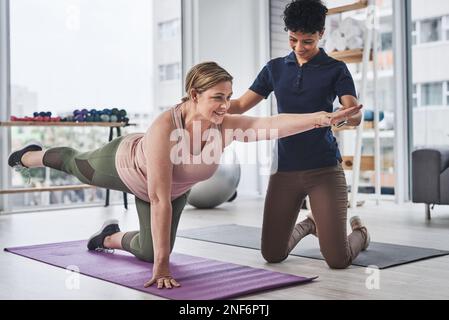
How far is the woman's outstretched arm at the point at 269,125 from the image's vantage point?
2260mm

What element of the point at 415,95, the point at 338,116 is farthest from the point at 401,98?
the point at 338,116

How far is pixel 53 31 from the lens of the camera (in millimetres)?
5371

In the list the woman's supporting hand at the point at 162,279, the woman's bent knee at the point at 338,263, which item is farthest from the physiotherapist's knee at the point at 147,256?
the woman's bent knee at the point at 338,263

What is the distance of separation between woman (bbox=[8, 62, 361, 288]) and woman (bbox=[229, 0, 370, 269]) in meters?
0.35

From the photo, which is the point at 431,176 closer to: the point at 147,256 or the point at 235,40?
the point at 147,256

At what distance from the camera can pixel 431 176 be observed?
4254 millimetres

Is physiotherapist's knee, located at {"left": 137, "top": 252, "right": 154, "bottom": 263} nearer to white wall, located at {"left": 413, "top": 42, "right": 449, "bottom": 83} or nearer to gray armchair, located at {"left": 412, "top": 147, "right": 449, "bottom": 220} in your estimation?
gray armchair, located at {"left": 412, "top": 147, "right": 449, "bottom": 220}

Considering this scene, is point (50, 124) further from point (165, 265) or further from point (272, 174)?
point (165, 265)

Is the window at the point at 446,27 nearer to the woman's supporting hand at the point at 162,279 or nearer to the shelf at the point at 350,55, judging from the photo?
the shelf at the point at 350,55

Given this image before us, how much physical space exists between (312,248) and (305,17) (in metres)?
1.32

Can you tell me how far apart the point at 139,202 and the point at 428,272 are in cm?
131

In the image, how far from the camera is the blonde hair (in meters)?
2.24
